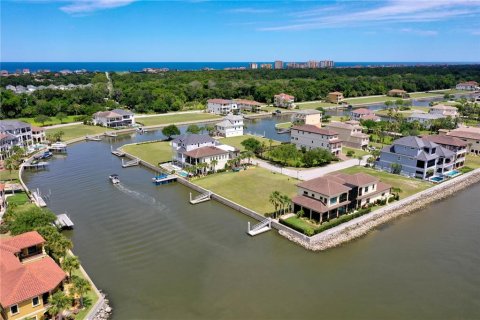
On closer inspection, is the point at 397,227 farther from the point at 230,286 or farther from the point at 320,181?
the point at 230,286

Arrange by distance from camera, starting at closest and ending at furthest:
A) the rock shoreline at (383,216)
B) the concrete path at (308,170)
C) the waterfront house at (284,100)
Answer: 1. the rock shoreline at (383,216)
2. the concrete path at (308,170)
3. the waterfront house at (284,100)

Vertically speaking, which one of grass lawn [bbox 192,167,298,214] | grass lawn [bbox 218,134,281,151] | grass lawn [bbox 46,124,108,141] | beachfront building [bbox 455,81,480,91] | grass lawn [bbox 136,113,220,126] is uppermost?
beachfront building [bbox 455,81,480,91]

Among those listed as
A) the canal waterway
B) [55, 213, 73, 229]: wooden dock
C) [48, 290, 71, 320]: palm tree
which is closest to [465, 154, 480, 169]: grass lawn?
the canal waterway

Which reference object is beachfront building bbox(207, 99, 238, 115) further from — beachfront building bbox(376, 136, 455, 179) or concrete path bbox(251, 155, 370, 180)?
beachfront building bbox(376, 136, 455, 179)

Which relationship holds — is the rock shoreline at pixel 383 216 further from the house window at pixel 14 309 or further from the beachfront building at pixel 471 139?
the house window at pixel 14 309

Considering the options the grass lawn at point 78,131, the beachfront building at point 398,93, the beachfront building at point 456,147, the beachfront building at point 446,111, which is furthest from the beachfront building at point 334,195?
the beachfront building at point 398,93
